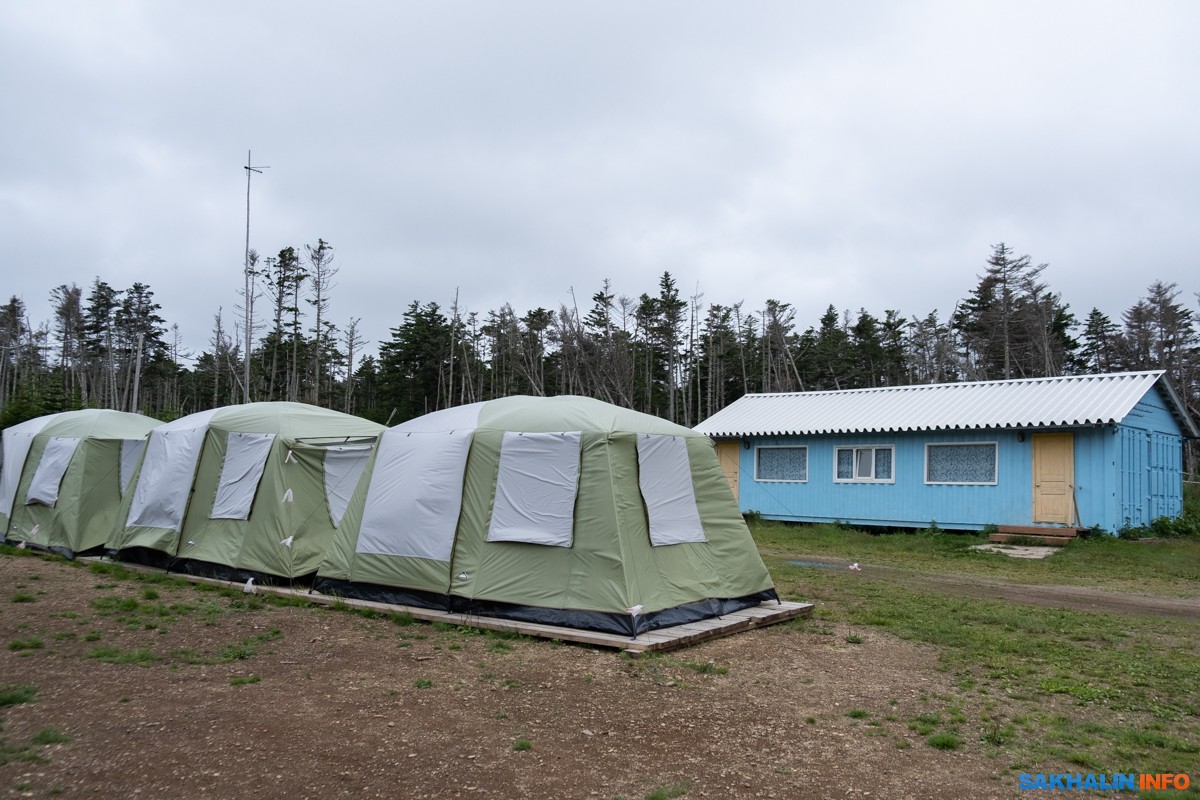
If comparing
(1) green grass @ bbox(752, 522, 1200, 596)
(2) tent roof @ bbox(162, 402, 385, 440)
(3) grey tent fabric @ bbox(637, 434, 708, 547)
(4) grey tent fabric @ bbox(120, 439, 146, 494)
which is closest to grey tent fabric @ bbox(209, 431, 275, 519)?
(2) tent roof @ bbox(162, 402, 385, 440)

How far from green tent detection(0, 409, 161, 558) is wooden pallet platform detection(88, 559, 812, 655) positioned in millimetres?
5164

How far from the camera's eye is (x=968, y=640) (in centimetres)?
748

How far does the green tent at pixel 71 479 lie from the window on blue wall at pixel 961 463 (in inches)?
627

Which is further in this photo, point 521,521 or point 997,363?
point 997,363

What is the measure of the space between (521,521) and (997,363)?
128 ft

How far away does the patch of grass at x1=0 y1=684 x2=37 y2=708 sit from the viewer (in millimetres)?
5109

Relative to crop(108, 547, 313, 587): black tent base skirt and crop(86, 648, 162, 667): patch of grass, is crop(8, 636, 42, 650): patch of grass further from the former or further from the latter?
crop(108, 547, 313, 587): black tent base skirt

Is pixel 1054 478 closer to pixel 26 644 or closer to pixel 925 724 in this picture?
pixel 925 724

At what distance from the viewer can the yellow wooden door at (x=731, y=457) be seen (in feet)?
72.2

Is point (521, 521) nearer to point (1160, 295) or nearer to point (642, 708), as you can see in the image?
point (642, 708)

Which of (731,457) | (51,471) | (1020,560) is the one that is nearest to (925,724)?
(1020,560)

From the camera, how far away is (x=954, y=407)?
1911 centimetres

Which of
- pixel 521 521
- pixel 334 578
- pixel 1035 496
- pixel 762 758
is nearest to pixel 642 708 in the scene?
pixel 762 758

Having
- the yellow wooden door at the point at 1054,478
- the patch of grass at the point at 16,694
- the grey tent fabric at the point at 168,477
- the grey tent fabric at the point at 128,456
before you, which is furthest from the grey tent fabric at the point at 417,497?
the yellow wooden door at the point at 1054,478
